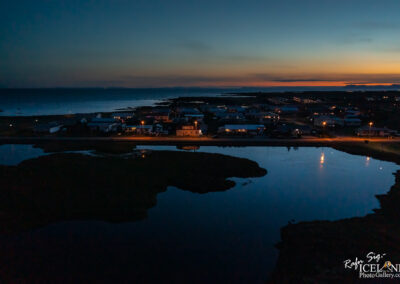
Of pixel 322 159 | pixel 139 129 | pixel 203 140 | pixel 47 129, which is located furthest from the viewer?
pixel 139 129

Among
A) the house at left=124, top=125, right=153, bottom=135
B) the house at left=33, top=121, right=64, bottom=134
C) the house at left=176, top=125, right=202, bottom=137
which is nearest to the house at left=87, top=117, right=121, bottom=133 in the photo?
A: the house at left=124, top=125, right=153, bottom=135

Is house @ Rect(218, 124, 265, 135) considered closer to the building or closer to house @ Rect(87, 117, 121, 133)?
the building

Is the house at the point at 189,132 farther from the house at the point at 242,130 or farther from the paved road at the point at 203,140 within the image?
the house at the point at 242,130

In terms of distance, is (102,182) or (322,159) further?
(322,159)

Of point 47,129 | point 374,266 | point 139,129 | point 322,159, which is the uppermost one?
point 47,129

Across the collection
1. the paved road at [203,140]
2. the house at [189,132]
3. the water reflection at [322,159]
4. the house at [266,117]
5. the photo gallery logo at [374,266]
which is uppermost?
the house at [266,117]

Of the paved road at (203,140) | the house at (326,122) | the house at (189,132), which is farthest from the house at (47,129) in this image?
the house at (326,122)

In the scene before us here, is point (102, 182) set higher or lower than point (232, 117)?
lower

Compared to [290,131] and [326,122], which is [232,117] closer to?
[290,131]

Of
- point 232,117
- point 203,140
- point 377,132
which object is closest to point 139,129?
point 203,140
